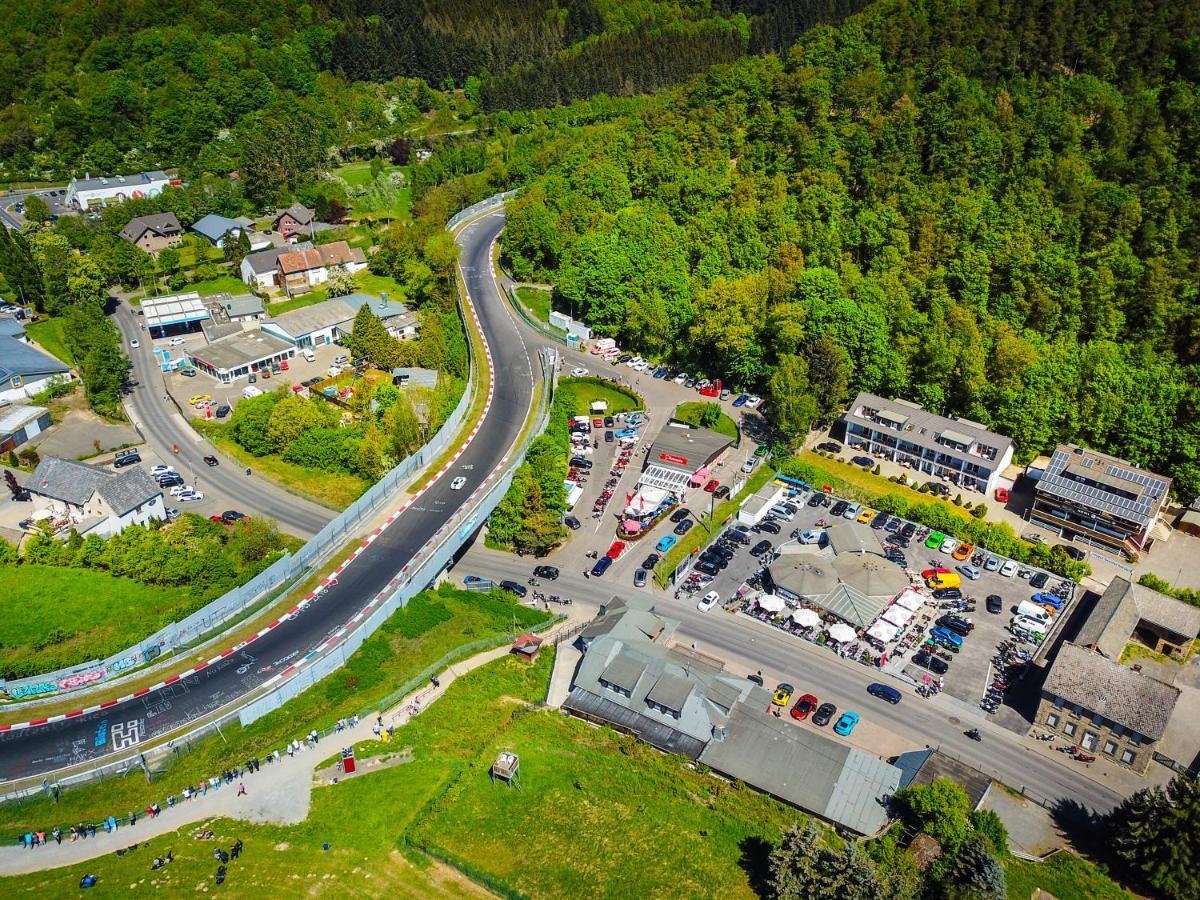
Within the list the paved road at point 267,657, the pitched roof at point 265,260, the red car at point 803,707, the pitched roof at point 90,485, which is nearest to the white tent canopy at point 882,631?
the red car at point 803,707

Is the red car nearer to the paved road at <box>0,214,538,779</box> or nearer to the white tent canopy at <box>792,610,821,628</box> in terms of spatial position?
the white tent canopy at <box>792,610,821,628</box>

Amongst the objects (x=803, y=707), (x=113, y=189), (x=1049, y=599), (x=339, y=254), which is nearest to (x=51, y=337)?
(x=339, y=254)

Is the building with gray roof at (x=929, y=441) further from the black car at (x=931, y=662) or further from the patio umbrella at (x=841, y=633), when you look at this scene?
the patio umbrella at (x=841, y=633)

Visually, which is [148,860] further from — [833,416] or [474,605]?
[833,416]

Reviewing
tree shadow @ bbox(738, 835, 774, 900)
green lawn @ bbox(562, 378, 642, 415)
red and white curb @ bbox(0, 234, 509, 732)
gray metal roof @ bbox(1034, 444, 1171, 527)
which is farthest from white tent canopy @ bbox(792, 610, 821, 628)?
green lawn @ bbox(562, 378, 642, 415)

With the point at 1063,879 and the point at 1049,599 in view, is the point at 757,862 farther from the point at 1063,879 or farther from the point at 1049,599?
the point at 1049,599

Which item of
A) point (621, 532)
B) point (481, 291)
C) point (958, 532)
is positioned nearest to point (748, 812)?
point (621, 532)

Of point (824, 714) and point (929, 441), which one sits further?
point (929, 441)
